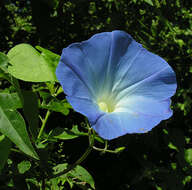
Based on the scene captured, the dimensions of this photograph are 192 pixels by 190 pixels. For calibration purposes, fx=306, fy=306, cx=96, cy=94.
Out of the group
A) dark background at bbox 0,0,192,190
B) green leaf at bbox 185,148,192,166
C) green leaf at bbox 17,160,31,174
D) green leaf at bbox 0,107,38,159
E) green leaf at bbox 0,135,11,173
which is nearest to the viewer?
green leaf at bbox 0,107,38,159

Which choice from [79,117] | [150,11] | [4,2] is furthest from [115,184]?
[4,2]

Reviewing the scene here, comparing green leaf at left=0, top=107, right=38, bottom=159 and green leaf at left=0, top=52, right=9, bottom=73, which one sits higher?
green leaf at left=0, top=52, right=9, bottom=73

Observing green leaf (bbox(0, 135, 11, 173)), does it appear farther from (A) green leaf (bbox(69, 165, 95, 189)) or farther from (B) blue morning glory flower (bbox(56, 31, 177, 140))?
(A) green leaf (bbox(69, 165, 95, 189))

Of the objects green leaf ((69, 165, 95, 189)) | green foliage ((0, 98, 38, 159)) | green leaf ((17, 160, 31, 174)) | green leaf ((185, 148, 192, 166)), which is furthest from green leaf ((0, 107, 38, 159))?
green leaf ((185, 148, 192, 166))

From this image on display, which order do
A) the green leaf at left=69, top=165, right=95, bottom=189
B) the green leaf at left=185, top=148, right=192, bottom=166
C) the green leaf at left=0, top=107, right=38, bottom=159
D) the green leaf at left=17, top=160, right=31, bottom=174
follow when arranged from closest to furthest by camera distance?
1. the green leaf at left=0, top=107, right=38, bottom=159
2. the green leaf at left=17, top=160, right=31, bottom=174
3. the green leaf at left=69, top=165, right=95, bottom=189
4. the green leaf at left=185, top=148, right=192, bottom=166

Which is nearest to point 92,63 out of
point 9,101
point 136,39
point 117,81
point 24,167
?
point 117,81

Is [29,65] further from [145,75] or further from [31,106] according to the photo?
[145,75]

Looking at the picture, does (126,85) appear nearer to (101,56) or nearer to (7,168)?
(101,56)
